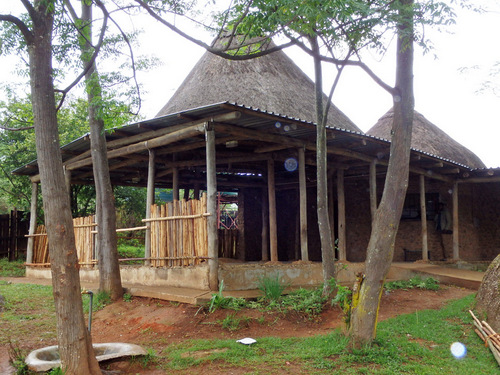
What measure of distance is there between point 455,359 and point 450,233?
8.95 meters

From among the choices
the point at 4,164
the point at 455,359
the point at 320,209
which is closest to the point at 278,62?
the point at 320,209

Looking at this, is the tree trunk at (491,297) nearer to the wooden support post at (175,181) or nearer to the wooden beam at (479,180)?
the wooden beam at (479,180)

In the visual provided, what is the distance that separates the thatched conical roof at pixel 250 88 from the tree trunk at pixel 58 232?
16.9 feet

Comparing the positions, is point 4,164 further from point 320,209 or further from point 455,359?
point 455,359

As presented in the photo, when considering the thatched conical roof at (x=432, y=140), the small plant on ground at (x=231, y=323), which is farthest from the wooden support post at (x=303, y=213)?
Answer: the thatched conical roof at (x=432, y=140)

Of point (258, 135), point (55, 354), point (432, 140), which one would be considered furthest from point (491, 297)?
point (432, 140)

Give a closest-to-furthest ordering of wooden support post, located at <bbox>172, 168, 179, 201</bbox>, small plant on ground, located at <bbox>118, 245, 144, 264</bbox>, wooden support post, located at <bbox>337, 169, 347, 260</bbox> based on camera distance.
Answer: wooden support post, located at <bbox>337, 169, 347, 260</bbox>
wooden support post, located at <bbox>172, 168, 179, 201</bbox>
small plant on ground, located at <bbox>118, 245, 144, 264</bbox>

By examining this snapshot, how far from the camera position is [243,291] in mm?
7207

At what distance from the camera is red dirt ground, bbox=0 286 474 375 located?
573 centimetres

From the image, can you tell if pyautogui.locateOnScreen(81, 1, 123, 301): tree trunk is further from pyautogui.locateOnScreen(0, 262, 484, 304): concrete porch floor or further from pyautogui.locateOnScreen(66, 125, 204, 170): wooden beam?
pyautogui.locateOnScreen(66, 125, 204, 170): wooden beam

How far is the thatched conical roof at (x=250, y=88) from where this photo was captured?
9.25 meters

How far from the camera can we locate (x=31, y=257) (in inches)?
471

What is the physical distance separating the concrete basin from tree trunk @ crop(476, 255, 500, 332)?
4.30 meters

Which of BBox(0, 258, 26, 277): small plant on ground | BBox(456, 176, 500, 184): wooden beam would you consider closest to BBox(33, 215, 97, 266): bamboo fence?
BBox(0, 258, 26, 277): small plant on ground
